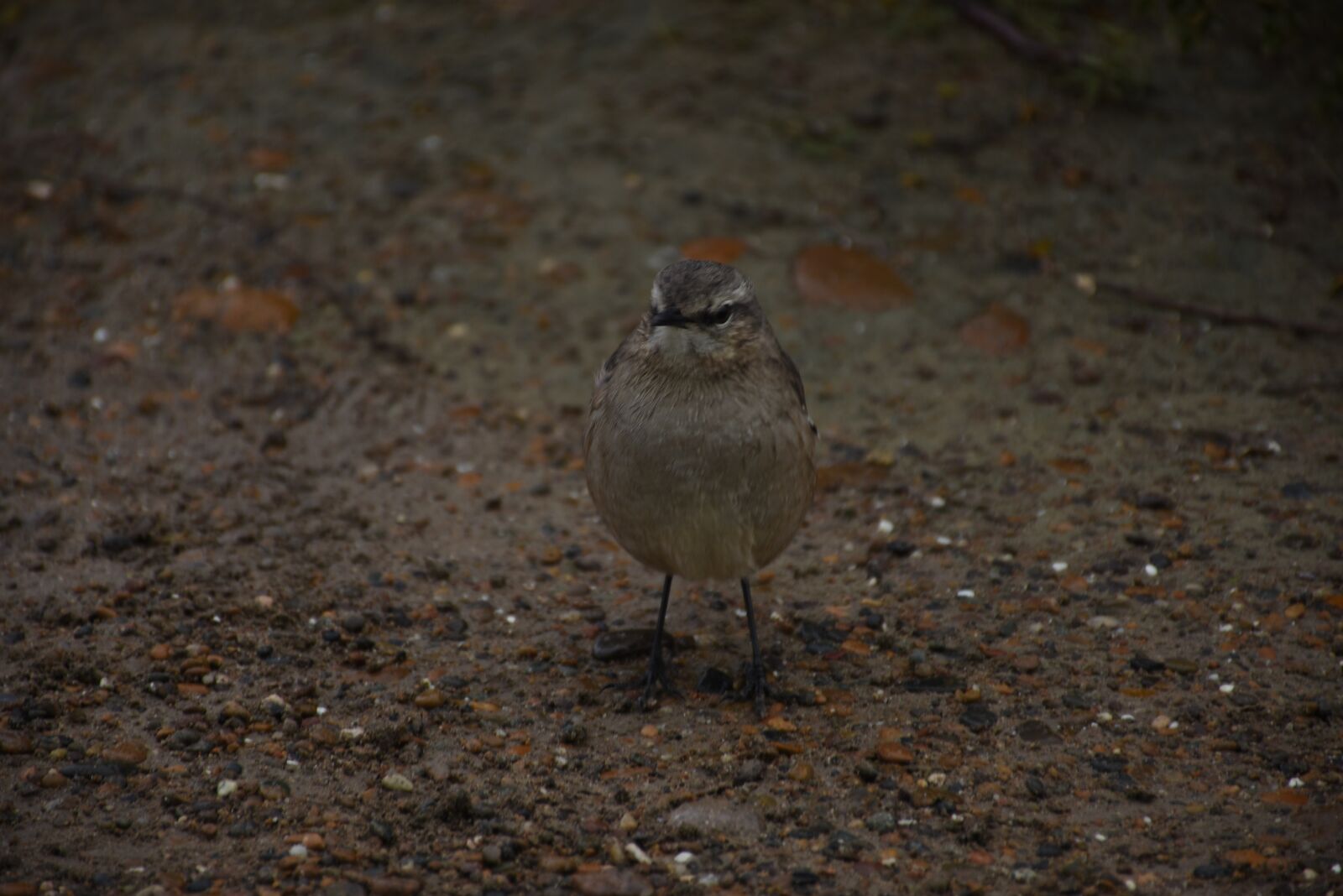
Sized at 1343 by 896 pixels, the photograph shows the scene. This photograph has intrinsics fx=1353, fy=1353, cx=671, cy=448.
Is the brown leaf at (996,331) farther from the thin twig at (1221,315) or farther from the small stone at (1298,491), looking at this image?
the small stone at (1298,491)

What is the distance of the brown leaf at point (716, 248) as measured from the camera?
7478mm

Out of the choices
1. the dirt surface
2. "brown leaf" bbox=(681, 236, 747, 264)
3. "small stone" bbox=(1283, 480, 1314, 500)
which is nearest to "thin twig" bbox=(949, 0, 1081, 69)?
the dirt surface

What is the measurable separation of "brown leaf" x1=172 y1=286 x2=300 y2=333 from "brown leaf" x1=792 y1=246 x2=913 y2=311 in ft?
9.16

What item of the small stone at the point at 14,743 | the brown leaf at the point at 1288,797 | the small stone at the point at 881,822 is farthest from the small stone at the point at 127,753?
the brown leaf at the point at 1288,797

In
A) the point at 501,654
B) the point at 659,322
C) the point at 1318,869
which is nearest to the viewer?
the point at 1318,869

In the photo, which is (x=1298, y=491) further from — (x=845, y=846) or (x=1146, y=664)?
(x=845, y=846)

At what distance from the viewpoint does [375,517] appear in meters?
6.02

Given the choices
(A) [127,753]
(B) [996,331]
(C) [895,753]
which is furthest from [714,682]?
(B) [996,331]

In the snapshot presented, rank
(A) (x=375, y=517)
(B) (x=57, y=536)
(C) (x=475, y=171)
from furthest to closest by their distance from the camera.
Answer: (C) (x=475, y=171) → (A) (x=375, y=517) → (B) (x=57, y=536)

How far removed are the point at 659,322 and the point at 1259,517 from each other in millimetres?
2823

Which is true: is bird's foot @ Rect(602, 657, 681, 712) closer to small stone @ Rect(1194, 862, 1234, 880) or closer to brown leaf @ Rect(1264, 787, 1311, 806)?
small stone @ Rect(1194, 862, 1234, 880)

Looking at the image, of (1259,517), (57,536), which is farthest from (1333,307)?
(57,536)

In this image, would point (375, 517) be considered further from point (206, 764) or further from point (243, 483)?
point (206, 764)

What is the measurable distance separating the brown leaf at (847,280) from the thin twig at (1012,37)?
2.03 m
